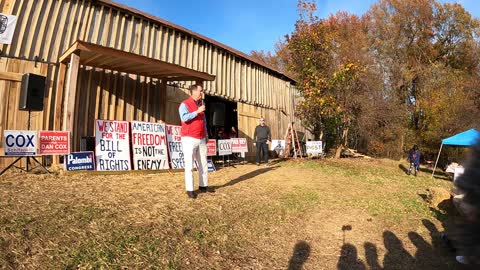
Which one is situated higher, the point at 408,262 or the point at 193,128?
the point at 193,128


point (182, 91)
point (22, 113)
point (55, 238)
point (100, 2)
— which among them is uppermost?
point (100, 2)

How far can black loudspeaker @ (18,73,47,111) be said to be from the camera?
8.65 meters

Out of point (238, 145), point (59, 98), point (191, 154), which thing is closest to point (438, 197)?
point (191, 154)

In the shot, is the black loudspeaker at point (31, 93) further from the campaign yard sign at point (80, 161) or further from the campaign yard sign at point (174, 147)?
the campaign yard sign at point (174, 147)

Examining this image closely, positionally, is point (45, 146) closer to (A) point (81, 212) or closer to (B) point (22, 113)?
(B) point (22, 113)

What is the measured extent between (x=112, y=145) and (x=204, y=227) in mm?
5125

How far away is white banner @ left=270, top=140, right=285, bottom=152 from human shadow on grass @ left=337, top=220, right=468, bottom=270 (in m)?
11.9

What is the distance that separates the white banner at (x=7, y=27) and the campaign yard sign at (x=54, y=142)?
2.72 meters

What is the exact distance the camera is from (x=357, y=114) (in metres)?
21.0

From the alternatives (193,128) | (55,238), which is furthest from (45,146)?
(55,238)

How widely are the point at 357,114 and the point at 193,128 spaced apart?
15.8 m

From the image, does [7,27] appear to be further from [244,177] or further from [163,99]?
[244,177]

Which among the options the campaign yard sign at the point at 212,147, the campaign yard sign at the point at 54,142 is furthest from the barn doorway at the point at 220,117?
the campaign yard sign at the point at 54,142

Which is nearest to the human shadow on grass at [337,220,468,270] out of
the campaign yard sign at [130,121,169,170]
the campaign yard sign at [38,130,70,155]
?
the campaign yard sign at [130,121,169,170]
